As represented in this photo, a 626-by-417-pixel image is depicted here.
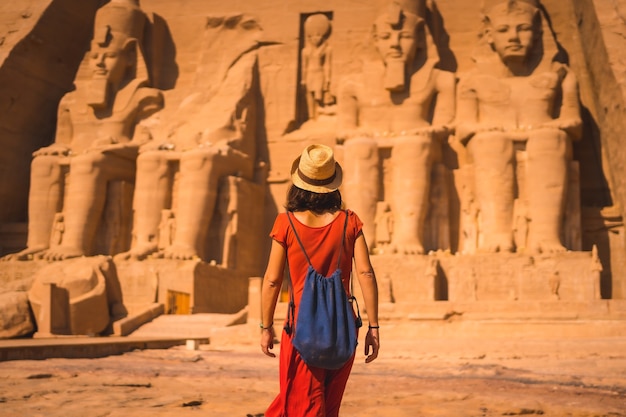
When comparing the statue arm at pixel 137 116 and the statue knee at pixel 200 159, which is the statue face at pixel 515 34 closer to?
the statue knee at pixel 200 159

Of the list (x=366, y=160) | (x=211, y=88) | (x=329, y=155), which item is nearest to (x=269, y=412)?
(x=329, y=155)

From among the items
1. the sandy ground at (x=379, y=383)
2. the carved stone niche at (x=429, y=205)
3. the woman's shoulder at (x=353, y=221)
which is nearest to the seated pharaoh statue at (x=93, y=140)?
the carved stone niche at (x=429, y=205)

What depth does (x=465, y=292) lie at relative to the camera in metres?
13.9

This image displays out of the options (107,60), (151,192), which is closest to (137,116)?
(107,60)

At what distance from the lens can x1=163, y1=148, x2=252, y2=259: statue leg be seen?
15445mm

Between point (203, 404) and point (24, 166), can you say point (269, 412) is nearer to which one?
point (203, 404)

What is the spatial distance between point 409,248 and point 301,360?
11.8 meters

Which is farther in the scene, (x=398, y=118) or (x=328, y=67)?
(x=328, y=67)

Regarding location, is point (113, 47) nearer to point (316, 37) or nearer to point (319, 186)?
point (316, 37)

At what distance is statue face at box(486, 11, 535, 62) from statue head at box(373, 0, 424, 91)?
152 centimetres

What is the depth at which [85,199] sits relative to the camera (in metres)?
16.2

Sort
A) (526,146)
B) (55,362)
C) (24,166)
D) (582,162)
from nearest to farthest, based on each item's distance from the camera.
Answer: (55,362)
(526,146)
(582,162)
(24,166)

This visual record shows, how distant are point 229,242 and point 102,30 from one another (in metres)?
5.12

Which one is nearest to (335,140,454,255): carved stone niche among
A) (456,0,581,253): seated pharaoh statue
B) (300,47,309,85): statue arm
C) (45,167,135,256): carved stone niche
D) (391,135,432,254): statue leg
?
(391,135,432,254): statue leg
